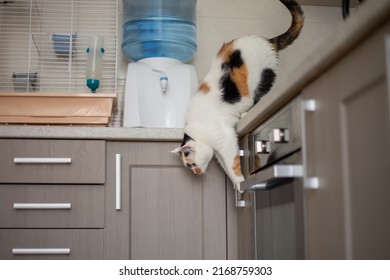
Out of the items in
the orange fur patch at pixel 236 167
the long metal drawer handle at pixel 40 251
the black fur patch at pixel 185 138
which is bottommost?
the long metal drawer handle at pixel 40 251

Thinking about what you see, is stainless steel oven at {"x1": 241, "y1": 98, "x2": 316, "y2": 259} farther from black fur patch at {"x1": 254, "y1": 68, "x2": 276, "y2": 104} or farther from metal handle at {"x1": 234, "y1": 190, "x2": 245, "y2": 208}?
black fur patch at {"x1": 254, "y1": 68, "x2": 276, "y2": 104}

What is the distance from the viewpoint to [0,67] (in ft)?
7.77

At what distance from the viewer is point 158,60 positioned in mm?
2189

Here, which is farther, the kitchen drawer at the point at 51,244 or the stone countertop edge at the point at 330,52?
the kitchen drawer at the point at 51,244

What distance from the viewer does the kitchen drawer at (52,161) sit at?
1.85 m

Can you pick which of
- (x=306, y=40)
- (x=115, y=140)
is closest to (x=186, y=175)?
(x=115, y=140)

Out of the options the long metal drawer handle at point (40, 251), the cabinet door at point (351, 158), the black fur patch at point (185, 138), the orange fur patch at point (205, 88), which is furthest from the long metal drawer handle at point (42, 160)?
the cabinet door at point (351, 158)

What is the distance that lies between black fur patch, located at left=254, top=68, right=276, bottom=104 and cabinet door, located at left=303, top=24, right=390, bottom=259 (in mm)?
735

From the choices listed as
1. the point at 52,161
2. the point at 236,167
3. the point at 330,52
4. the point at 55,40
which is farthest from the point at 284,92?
the point at 55,40

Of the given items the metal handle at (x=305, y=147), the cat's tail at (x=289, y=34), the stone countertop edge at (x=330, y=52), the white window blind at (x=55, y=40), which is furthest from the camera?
the white window blind at (x=55, y=40)

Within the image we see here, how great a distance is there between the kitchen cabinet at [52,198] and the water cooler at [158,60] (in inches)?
11.6

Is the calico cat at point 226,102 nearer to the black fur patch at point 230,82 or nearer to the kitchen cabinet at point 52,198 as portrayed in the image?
the black fur patch at point 230,82

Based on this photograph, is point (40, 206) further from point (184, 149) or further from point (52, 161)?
point (184, 149)

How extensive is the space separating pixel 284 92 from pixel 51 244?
1.01m
